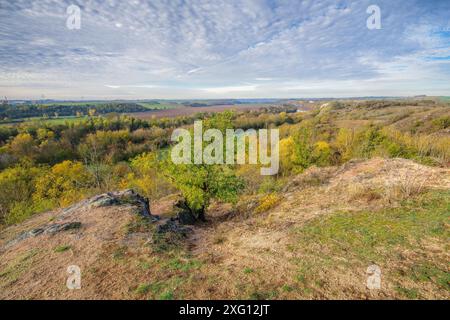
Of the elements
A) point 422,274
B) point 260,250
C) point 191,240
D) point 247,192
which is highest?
point 422,274

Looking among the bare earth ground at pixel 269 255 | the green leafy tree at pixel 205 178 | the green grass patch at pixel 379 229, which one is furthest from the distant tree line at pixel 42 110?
the green grass patch at pixel 379 229

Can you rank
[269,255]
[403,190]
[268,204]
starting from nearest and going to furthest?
[269,255]
[403,190]
[268,204]

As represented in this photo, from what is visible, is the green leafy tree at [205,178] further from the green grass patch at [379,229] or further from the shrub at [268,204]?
the green grass patch at [379,229]

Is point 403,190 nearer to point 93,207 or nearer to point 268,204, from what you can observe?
point 268,204

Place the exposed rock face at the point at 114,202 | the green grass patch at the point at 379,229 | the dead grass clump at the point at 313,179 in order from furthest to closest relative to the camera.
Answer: the dead grass clump at the point at 313,179 < the exposed rock face at the point at 114,202 < the green grass patch at the point at 379,229

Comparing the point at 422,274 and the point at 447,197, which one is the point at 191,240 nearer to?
the point at 422,274

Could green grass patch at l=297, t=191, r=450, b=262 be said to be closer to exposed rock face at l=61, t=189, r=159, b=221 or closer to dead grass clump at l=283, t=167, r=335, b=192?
dead grass clump at l=283, t=167, r=335, b=192

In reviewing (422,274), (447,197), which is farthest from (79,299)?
(447,197)

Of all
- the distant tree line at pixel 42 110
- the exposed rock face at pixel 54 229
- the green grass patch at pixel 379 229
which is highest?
the distant tree line at pixel 42 110

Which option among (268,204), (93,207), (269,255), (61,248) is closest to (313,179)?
(268,204)
